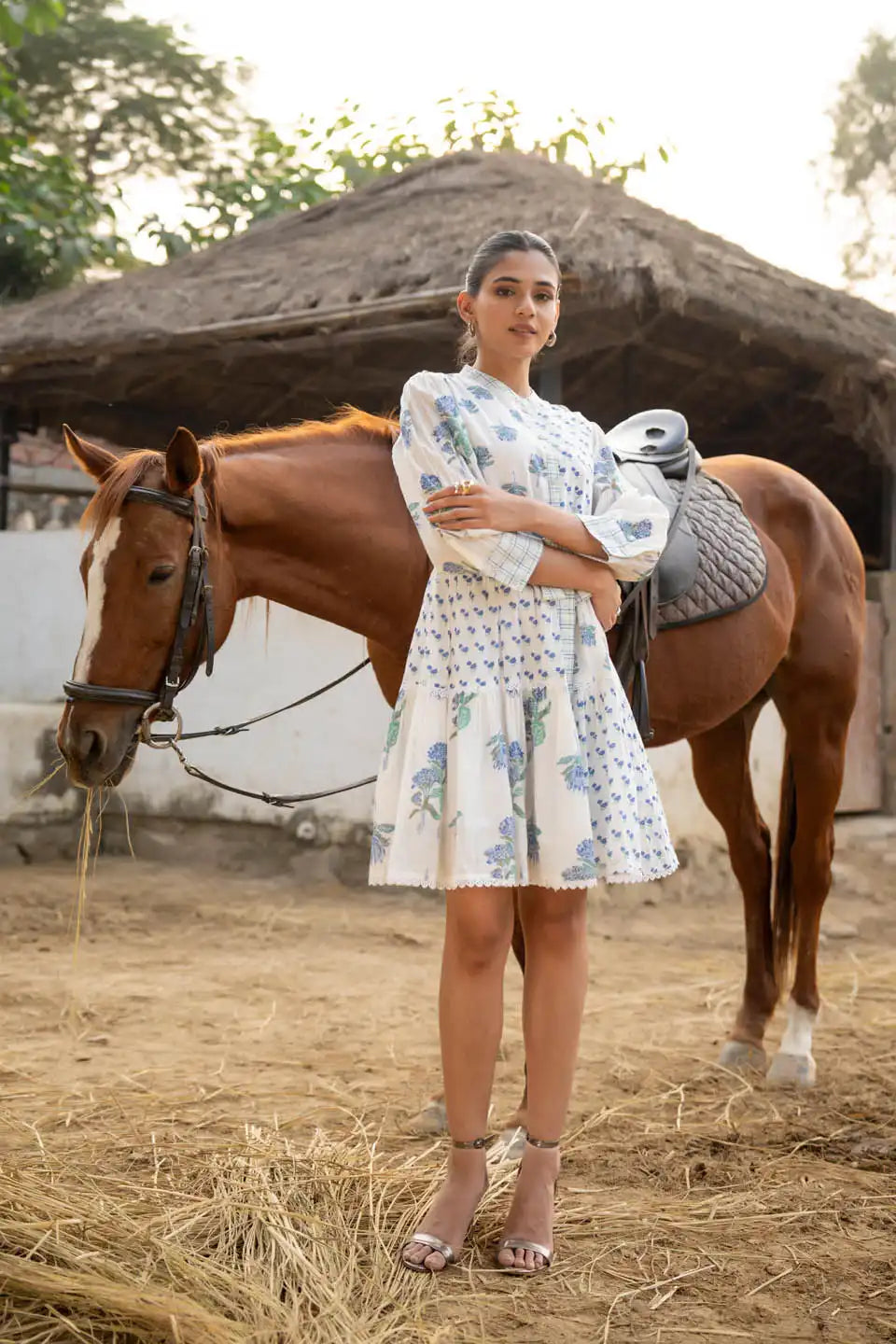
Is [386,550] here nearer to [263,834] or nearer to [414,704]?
[414,704]

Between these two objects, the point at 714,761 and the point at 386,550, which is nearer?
the point at 386,550

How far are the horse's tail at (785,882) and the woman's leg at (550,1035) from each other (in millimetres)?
1800

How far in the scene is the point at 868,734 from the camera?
7453 mm

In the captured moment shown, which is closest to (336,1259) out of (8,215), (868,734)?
(868,734)

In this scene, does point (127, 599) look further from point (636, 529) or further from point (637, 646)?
point (637, 646)

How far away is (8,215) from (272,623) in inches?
259

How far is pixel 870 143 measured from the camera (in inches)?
1059

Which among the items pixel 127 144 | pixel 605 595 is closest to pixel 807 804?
pixel 605 595

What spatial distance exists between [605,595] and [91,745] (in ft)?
3.30

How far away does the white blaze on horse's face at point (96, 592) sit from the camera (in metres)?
2.34

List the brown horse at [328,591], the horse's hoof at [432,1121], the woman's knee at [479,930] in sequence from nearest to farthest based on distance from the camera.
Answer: the woman's knee at [479,930]
the brown horse at [328,591]
the horse's hoof at [432,1121]

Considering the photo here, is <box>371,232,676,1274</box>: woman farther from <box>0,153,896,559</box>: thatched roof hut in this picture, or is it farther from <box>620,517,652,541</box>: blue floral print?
<box>0,153,896,559</box>: thatched roof hut

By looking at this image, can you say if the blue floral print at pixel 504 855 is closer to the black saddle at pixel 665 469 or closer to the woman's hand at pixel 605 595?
the woman's hand at pixel 605 595

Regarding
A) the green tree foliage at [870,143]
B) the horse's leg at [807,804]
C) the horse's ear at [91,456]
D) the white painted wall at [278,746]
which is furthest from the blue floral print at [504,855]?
the green tree foliage at [870,143]
